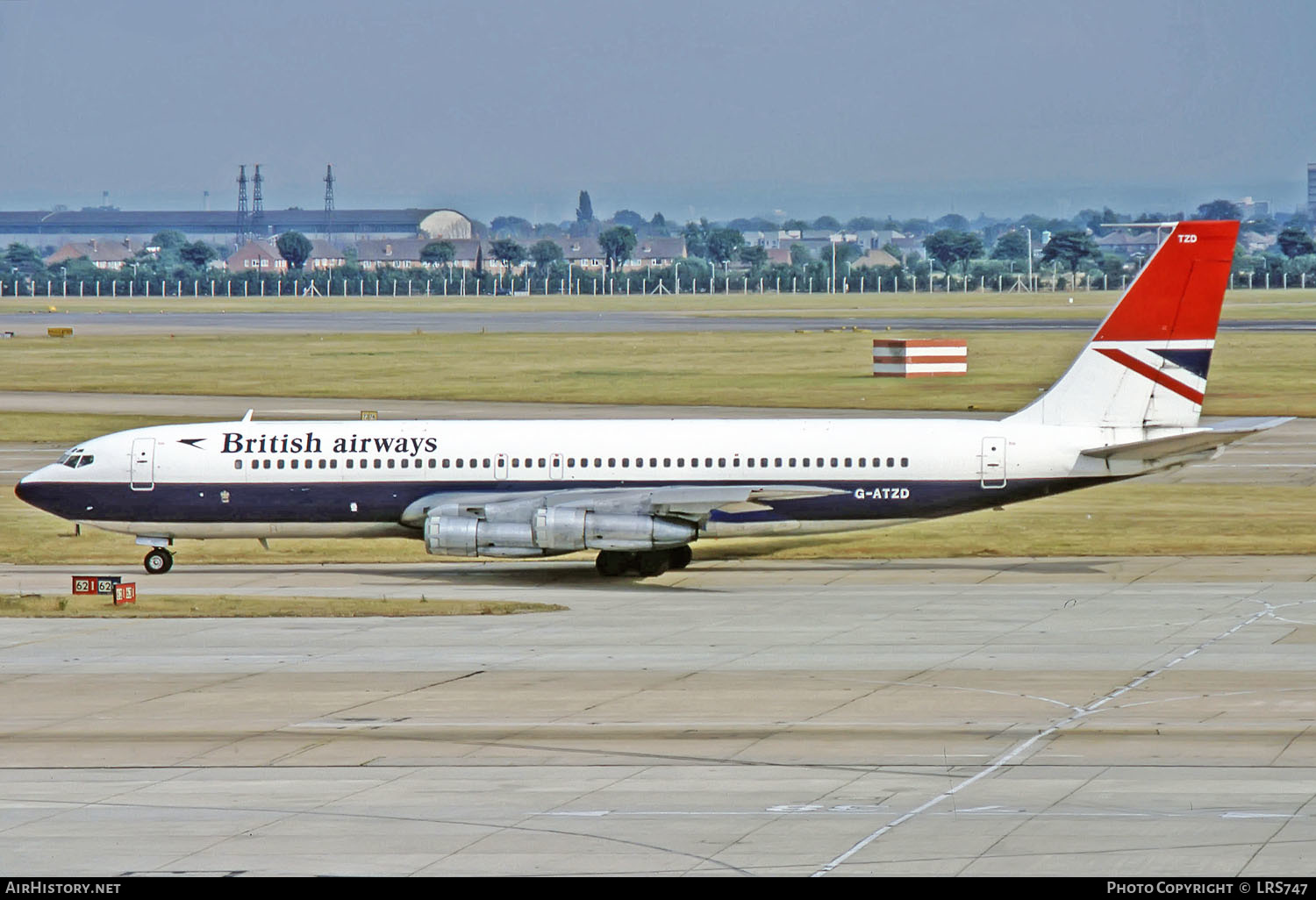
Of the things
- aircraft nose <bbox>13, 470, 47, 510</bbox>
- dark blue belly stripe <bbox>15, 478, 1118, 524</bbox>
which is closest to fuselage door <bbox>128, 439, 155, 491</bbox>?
Answer: dark blue belly stripe <bbox>15, 478, 1118, 524</bbox>

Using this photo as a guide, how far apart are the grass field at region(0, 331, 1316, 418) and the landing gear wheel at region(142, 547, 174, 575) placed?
40.1 metres

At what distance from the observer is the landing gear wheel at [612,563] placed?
4541 centimetres

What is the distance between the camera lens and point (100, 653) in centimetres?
3512

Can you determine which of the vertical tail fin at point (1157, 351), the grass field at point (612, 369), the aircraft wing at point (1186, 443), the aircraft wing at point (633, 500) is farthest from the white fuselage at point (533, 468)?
the grass field at point (612, 369)

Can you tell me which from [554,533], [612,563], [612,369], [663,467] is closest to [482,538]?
[554,533]

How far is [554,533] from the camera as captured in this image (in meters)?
42.9

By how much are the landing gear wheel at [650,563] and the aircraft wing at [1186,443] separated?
10.7m

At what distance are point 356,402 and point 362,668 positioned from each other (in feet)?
205

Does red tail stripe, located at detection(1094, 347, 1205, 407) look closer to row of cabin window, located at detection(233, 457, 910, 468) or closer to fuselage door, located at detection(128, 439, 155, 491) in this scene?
row of cabin window, located at detection(233, 457, 910, 468)

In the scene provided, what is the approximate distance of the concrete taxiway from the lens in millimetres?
20812

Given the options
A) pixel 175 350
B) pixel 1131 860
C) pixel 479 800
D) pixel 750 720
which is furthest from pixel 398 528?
pixel 175 350

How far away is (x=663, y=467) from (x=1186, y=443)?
41.2 ft

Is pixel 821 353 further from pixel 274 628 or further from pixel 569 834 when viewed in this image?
pixel 569 834

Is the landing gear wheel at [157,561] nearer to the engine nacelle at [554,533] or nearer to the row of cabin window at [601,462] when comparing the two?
the row of cabin window at [601,462]
